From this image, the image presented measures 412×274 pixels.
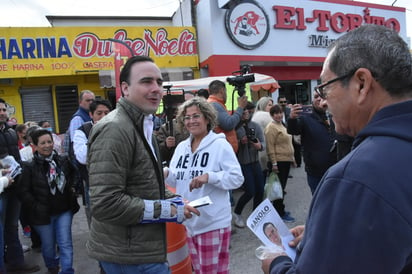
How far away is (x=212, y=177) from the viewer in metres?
2.49

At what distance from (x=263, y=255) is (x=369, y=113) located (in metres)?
0.67

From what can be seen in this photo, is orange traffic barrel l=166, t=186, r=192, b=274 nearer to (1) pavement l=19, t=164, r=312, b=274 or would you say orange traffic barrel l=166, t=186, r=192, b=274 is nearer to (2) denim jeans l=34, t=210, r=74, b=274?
(1) pavement l=19, t=164, r=312, b=274

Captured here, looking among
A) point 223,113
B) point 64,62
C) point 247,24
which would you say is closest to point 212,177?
point 223,113

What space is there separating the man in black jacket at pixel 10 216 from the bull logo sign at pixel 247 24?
8.85m

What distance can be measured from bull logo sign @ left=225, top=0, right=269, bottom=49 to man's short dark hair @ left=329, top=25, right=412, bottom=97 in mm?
10791

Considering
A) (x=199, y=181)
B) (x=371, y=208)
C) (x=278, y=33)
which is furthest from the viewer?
(x=278, y=33)

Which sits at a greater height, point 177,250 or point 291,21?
point 291,21

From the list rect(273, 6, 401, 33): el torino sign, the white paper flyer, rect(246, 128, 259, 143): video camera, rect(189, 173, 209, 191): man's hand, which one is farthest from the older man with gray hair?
rect(273, 6, 401, 33): el torino sign

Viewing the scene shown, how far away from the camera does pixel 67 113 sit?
1059 cm

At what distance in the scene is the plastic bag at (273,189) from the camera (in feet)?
15.0

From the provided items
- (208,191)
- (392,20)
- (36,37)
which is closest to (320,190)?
(208,191)

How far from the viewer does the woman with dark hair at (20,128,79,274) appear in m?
3.15

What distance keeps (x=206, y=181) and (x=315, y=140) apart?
1817 millimetres

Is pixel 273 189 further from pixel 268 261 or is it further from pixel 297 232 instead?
pixel 268 261
